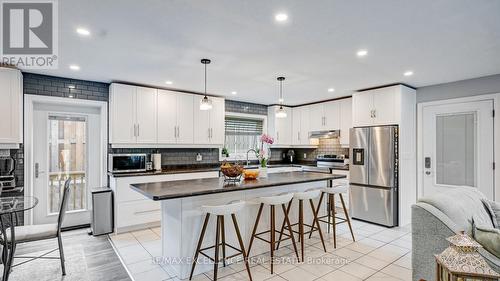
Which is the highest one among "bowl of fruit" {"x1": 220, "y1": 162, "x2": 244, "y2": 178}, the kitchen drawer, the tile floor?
"bowl of fruit" {"x1": 220, "y1": 162, "x2": 244, "y2": 178}

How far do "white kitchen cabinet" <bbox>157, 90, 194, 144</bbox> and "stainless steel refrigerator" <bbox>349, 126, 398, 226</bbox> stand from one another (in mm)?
3076

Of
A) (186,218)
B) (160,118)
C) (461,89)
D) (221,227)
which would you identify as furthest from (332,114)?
(186,218)

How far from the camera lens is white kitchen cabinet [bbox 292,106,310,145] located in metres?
6.38

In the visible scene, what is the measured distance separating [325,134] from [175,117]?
10.5 ft

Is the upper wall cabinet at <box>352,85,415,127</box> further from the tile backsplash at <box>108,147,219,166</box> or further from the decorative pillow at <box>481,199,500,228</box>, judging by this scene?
the tile backsplash at <box>108,147,219,166</box>

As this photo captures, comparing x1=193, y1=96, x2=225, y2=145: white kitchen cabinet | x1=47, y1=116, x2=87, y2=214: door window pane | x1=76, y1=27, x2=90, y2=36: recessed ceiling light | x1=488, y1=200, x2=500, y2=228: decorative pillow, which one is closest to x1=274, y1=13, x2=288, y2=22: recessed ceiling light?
x1=76, y1=27, x2=90, y2=36: recessed ceiling light

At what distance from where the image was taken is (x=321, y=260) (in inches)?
121

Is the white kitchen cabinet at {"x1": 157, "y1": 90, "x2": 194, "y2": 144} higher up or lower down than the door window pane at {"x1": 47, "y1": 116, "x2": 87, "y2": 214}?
higher up

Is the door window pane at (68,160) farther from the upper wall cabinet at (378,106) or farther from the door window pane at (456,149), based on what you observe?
the door window pane at (456,149)

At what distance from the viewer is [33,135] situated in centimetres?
393

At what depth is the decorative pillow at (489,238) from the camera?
6.45ft

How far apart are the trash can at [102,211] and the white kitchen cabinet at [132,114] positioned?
815 millimetres

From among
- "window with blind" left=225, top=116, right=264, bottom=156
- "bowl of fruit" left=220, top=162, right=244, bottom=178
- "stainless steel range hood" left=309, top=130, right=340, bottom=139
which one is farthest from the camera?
"window with blind" left=225, top=116, right=264, bottom=156

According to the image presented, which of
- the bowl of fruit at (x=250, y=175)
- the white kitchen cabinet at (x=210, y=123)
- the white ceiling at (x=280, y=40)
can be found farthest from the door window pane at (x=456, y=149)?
the white kitchen cabinet at (x=210, y=123)
